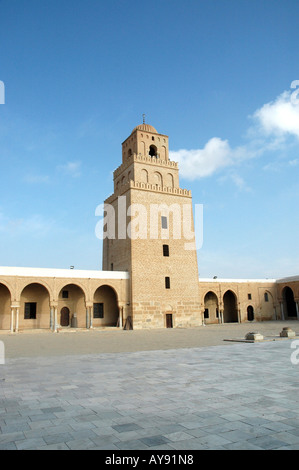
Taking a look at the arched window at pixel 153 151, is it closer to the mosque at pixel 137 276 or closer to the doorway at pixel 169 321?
the mosque at pixel 137 276

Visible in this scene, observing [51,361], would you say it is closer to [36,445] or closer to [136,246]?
[36,445]

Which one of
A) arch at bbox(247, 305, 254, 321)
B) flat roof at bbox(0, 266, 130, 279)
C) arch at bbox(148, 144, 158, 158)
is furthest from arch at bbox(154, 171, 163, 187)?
arch at bbox(247, 305, 254, 321)

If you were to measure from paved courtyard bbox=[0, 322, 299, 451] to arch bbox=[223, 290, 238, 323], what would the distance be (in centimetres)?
2518

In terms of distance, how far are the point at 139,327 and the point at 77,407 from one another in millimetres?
20215

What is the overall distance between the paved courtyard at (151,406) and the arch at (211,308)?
2357cm

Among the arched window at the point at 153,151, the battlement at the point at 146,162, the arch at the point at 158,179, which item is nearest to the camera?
the battlement at the point at 146,162

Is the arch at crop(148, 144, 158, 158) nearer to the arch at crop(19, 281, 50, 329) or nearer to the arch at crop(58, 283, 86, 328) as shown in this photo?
the arch at crop(58, 283, 86, 328)

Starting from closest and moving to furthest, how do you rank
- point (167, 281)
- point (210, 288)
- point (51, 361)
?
point (51, 361) → point (167, 281) → point (210, 288)

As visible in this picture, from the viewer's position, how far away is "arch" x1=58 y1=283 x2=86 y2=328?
25141 millimetres

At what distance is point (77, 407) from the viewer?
4.22 m

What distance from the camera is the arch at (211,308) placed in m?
30.9

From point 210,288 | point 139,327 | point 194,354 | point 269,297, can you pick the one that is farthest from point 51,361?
point 269,297

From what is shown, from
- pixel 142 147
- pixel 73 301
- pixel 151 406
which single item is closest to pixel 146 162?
pixel 142 147

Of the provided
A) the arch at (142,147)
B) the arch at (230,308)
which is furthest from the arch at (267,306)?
the arch at (142,147)
